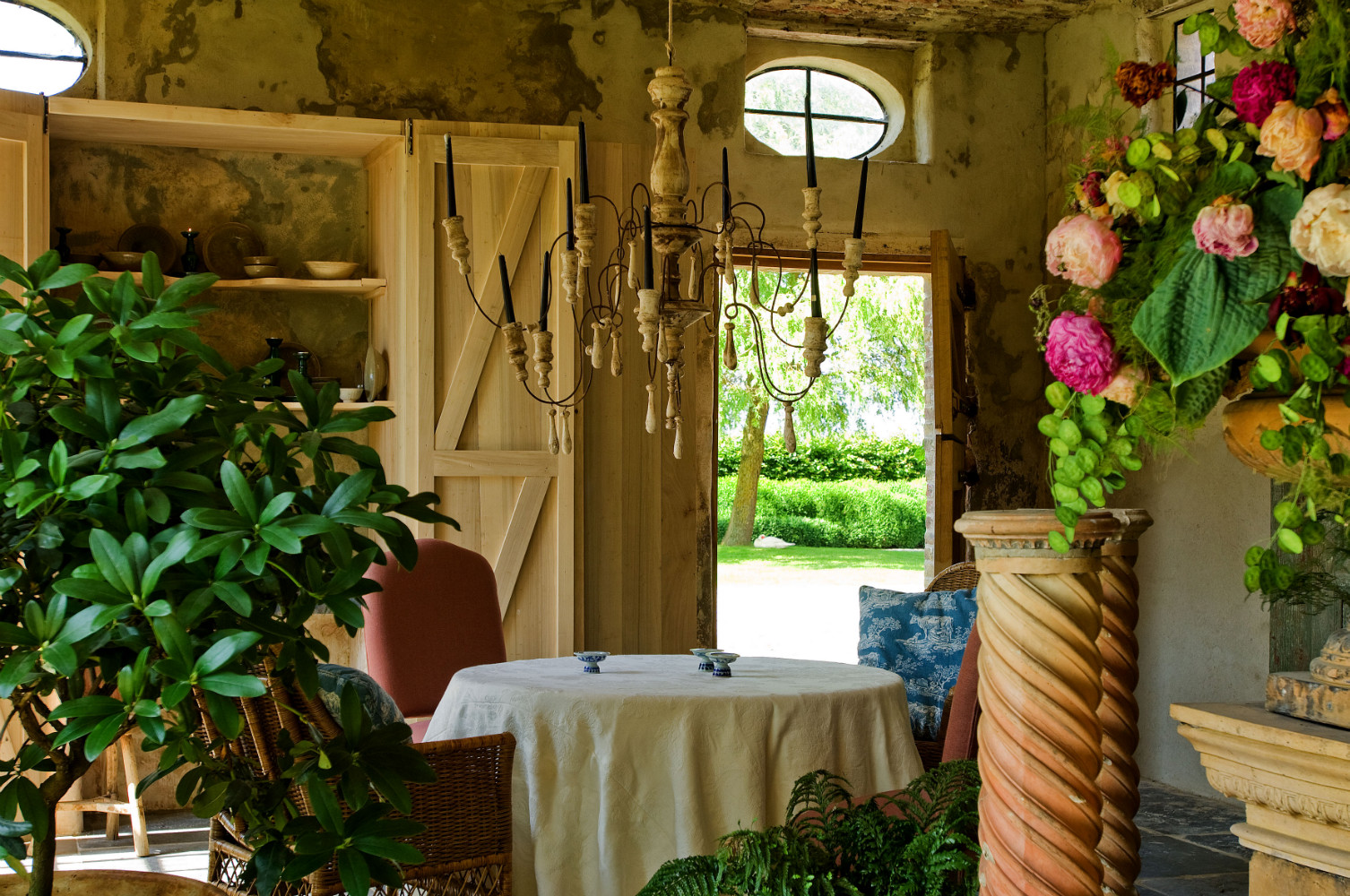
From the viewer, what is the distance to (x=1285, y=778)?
990 millimetres

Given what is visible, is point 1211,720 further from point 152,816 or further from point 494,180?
point 152,816

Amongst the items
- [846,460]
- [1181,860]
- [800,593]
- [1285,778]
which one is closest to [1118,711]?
[1285,778]

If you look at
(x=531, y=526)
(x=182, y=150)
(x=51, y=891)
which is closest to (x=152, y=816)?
(x=531, y=526)

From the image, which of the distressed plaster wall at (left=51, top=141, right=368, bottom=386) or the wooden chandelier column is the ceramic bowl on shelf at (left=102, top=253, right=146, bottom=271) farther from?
the wooden chandelier column

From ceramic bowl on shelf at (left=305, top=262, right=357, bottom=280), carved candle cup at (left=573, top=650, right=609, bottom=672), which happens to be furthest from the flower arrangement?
ceramic bowl on shelf at (left=305, top=262, right=357, bottom=280)

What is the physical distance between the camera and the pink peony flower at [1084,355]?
84 centimetres

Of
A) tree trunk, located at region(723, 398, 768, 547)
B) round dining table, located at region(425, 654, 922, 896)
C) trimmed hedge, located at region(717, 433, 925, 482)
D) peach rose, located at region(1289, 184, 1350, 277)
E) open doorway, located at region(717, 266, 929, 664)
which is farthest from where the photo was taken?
trimmed hedge, located at region(717, 433, 925, 482)

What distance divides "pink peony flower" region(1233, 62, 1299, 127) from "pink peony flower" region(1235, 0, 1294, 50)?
2 centimetres

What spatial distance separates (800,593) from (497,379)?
10.2 m

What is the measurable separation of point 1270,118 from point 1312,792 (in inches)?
21.9

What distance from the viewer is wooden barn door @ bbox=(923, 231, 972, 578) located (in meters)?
5.06

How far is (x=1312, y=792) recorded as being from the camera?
965mm

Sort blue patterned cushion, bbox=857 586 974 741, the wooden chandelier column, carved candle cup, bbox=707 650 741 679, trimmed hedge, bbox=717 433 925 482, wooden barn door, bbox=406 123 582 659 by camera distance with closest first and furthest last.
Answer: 1. the wooden chandelier column
2. carved candle cup, bbox=707 650 741 679
3. blue patterned cushion, bbox=857 586 974 741
4. wooden barn door, bbox=406 123 582 659
5. trimmed hedge, bbox=717 433 925 482

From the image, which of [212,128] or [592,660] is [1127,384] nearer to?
[592,660]
